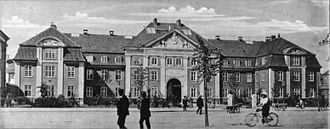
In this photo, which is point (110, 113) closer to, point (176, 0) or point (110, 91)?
point (110, 91)

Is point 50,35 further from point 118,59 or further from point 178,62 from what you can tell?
point 178,62

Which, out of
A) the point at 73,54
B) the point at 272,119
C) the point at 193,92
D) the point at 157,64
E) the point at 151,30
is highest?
the point at 151,30

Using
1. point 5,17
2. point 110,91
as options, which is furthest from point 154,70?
point 5,17

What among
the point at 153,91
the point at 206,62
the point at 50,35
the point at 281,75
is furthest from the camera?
the point at 281,75

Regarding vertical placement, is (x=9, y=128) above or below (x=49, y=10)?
below

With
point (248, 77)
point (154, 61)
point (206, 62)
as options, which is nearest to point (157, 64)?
point (154, 61)

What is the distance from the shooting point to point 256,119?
632 centimetres

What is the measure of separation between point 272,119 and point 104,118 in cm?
200

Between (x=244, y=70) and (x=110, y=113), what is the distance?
1.64 meters

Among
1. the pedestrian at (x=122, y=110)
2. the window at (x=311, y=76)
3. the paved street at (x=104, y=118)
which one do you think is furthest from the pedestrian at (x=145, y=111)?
the window at (x=311, y=76)

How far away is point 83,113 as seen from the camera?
5.81 meters

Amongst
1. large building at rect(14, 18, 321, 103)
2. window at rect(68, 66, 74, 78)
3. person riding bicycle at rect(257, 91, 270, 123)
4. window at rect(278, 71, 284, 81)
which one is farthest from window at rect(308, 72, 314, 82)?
window at rect(68, 66, 74, 78)

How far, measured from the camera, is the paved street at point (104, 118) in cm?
572

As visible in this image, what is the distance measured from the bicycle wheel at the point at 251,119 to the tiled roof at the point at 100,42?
1.67 m
